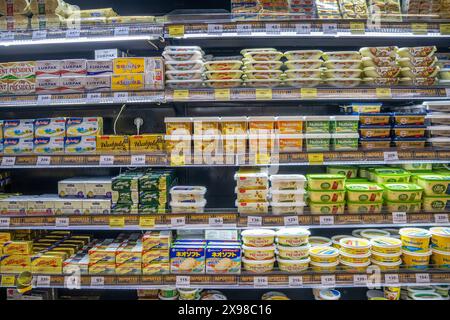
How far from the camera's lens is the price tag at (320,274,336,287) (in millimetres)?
2041

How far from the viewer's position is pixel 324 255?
2076 millimetres

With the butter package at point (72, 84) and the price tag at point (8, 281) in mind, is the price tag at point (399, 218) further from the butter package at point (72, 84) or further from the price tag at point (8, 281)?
the price tag at point (8, 281)

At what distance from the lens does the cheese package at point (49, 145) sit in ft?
7.40

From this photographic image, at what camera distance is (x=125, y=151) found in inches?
86.4

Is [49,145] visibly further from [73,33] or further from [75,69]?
[73,33]

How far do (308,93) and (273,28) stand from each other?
423 millimetres

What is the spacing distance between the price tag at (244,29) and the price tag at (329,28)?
1.39ft

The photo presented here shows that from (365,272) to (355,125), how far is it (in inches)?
34.5

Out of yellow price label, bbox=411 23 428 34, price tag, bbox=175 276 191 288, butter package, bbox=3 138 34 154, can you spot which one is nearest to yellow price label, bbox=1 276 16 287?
butter package, bbox=3 138 34 154

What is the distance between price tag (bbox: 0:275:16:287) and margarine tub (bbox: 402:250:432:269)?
2.37 meters

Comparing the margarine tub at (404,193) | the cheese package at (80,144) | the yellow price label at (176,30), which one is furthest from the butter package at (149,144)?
the margarine tub at (404,193)

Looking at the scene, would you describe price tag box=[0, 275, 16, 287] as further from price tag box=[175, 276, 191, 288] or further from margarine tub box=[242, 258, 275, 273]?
margarine tub box=[242, 258, 275, 273]
